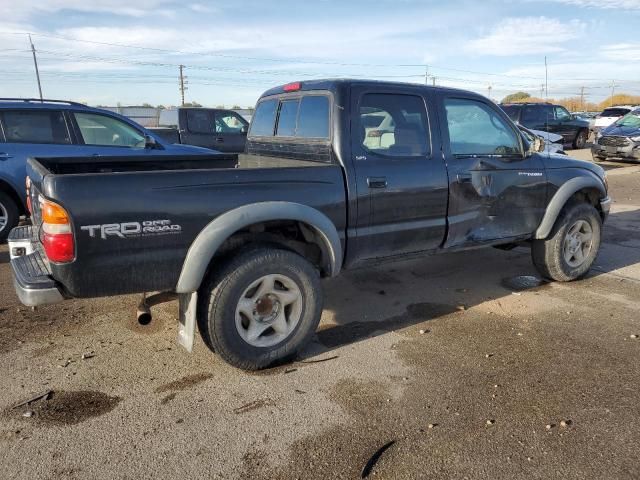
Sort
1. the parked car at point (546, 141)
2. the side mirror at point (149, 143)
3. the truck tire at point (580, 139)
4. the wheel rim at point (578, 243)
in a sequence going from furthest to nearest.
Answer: the truck tire at point (580, 139) < the side mirror at point (149, 143) < the parked car at point (546, 141) < the wheel rim at point (578, 243)

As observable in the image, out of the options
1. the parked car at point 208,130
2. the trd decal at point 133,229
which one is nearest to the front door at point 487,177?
the trd decal at point 133,229

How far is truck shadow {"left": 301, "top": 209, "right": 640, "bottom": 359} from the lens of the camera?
4.25 metres

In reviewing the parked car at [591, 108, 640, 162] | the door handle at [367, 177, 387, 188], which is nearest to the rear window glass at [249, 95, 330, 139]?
the door handle at [367, 177, 387, 188]

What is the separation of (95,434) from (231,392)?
2.60 feet

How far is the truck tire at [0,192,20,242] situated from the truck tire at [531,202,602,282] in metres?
6.14

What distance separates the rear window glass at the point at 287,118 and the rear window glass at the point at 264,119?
5.2 inches

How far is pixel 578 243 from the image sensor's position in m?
5.31

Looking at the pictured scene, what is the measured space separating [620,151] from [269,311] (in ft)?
50.4

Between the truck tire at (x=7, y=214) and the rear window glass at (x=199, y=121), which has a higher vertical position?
the rear window glass at (x=199, y=121)

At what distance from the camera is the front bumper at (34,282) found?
294 centimetres

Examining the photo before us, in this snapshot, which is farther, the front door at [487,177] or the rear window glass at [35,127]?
the rear window glass at [35,127]

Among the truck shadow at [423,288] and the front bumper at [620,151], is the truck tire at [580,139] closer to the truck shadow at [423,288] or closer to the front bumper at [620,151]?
the front bumper at [620,151]

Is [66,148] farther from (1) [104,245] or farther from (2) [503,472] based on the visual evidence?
(2) [503,472]

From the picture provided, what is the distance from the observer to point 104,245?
2.90m
